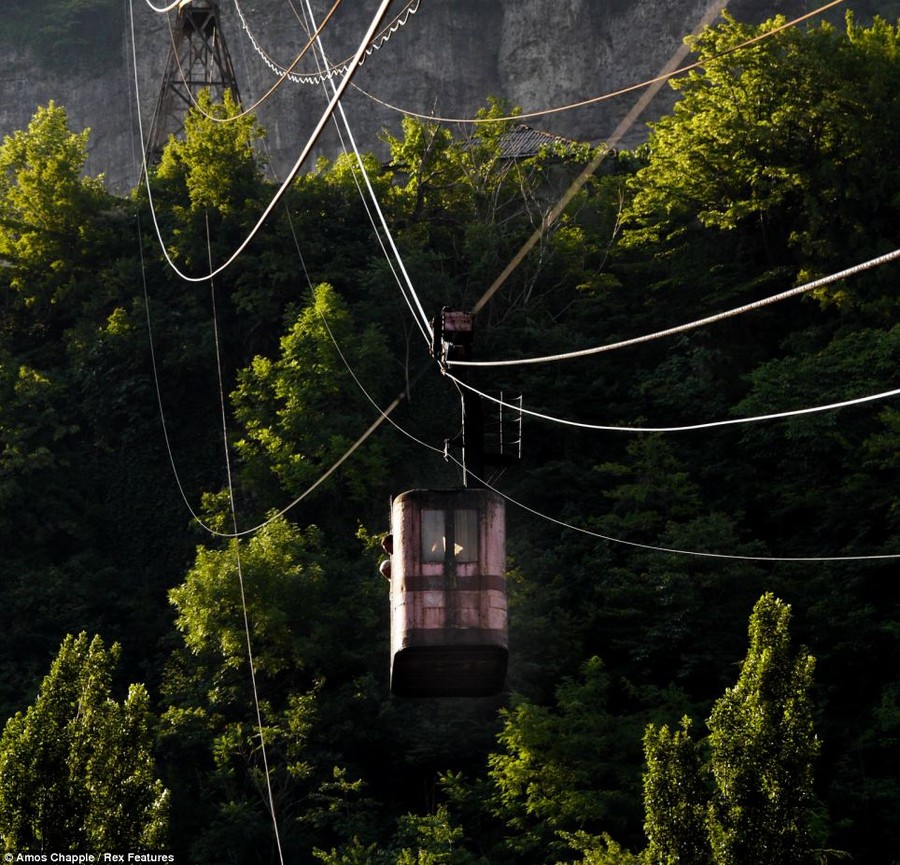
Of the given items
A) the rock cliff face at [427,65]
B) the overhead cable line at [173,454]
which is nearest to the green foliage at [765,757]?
the overhead cable line at [173,454]

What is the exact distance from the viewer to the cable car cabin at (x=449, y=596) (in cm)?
1797

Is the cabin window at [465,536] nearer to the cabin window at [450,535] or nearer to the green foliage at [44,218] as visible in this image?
the cabin window at [450,535]

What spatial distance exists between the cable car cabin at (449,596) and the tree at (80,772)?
412 centimetres

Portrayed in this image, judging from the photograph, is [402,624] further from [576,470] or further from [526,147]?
[526,147]

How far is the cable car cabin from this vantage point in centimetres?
1797

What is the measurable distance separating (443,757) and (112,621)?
9.71 meters

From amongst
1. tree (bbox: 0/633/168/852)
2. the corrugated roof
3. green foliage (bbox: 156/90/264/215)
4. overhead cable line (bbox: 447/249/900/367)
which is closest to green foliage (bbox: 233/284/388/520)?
green foliage (bbox: 156/90/264/215)

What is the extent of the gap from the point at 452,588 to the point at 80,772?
5.58 metres

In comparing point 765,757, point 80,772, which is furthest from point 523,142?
point 80,772

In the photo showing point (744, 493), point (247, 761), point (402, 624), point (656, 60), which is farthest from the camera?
point (656, 60)

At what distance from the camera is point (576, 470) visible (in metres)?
38.2

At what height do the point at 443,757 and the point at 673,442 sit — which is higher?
the point at 673,442

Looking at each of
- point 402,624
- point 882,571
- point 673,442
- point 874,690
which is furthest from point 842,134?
point 402,624

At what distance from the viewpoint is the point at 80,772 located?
21.2 m
